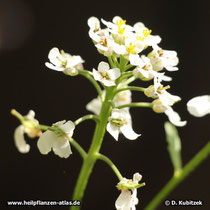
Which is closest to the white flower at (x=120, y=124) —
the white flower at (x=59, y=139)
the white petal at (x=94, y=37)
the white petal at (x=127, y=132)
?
the white petal at (x=127, y=132)

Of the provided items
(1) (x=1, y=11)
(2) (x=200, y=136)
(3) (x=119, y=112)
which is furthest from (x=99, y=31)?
(1) (x=1, y=11)

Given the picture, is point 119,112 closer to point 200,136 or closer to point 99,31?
point 99,31

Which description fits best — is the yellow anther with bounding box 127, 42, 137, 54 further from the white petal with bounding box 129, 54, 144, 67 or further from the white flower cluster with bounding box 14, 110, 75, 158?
the white flower cluster with bounding box 14, 110, 75, 158

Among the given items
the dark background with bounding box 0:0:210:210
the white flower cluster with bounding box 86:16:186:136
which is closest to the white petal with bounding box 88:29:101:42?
the white flower cluster with bounding box 86:16:186:136

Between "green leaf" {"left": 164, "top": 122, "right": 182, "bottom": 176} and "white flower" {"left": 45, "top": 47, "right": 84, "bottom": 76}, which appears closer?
"white flower" {"left": 45, "top": 47, "right": 84, "bottom": 76}

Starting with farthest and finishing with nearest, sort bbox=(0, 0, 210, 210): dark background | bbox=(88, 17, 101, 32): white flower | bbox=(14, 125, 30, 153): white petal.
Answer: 1. bbox=(0, 0, 210, 210): dark background
2. bbox=(88, 17, 101, 32): white flower
3. bbox=(14, 125, 30, 153): white petal

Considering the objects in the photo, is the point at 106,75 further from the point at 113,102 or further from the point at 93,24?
the point at 93,24
